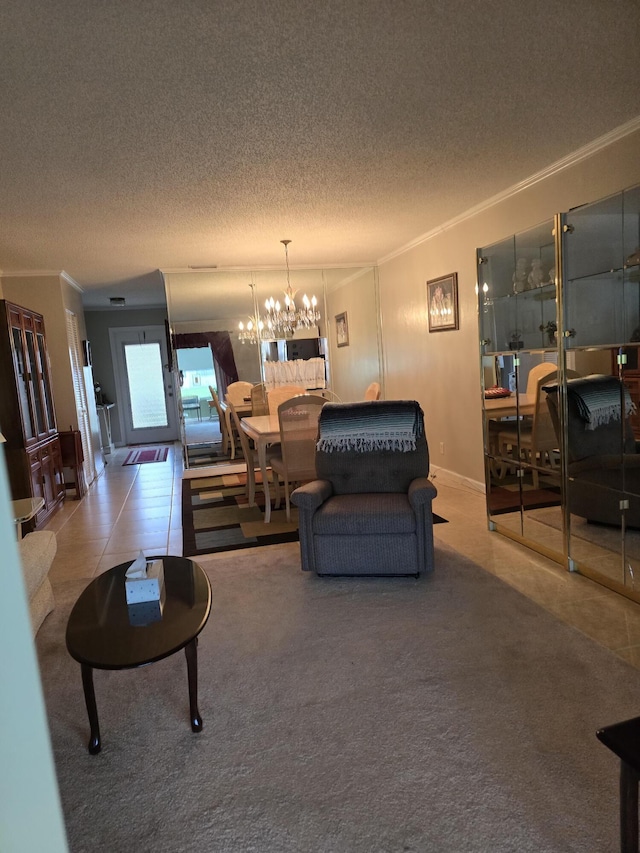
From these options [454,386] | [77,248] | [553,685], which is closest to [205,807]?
[553,685]

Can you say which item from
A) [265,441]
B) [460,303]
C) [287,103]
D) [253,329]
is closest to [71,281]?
[253,329]

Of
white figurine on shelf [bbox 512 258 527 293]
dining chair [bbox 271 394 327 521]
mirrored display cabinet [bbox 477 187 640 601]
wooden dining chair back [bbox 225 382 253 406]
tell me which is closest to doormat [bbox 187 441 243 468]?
wooden dining chair back [bbox 225 382 253 406]

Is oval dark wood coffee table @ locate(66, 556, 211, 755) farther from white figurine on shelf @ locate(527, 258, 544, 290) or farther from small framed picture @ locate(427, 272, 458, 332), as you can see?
small framed picture @ locate(427, 272, 458, 332)

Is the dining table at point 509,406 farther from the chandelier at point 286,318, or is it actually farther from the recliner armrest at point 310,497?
the chandelier at point 286,318

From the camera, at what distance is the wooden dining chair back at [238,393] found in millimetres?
6988

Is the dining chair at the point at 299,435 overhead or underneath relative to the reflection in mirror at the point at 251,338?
underneath

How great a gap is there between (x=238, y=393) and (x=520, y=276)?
4236 mm

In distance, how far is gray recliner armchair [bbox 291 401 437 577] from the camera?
3.12 m

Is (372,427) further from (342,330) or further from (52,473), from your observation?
(342,330)

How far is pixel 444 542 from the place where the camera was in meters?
3.77

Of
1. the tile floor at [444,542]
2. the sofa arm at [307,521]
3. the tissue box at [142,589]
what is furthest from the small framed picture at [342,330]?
the tissue box at [142,589]

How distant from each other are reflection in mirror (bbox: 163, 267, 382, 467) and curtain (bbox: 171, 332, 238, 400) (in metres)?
0.01

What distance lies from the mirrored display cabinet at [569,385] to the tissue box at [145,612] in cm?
223

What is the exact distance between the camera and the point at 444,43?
7.08ft
